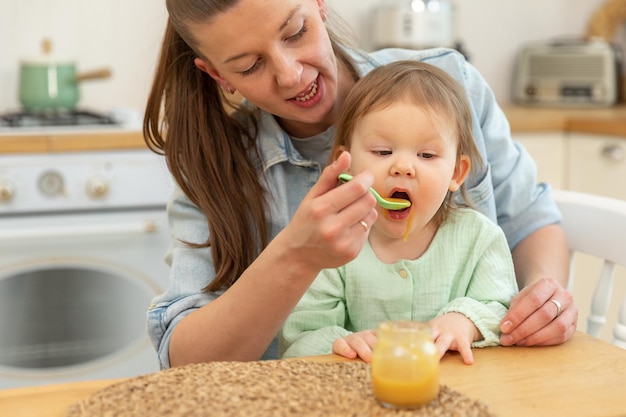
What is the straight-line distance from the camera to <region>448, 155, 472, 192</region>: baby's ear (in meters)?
1.31

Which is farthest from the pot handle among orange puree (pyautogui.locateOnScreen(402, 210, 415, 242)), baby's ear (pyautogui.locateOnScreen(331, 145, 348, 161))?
orange puree (pyautogui.locateOnScreen(402, 210, 415, 242))

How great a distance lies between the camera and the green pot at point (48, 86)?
9.09ft

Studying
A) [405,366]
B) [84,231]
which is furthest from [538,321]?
[84,231]

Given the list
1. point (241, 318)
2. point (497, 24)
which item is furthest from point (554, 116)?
point (241, 318)

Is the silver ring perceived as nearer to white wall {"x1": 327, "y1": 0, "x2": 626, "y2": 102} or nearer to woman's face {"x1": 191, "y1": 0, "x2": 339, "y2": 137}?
woman's face {"x1": 191, "y1": 0, "x2": 339, "y2": 137}

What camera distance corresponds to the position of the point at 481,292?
1.28 meters

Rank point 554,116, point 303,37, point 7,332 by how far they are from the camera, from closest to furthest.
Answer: point 303,37, point 7,332, point 554,116

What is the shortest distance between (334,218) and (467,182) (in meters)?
0.47

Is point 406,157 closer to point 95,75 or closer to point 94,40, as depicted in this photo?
point 95,75

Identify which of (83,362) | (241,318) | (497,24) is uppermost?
(497,24)

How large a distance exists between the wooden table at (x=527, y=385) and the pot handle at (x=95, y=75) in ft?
5.87

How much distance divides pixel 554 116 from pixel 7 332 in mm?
1751

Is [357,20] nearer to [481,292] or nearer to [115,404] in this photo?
[481,292]

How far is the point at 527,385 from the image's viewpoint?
994mm
